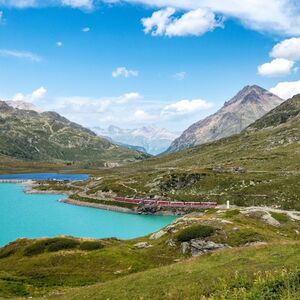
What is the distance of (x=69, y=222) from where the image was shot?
5812 inches

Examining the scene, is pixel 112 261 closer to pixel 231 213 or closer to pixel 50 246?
pixel 50 246

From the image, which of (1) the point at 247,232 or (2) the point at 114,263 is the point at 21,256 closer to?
(2) the point at 114,263

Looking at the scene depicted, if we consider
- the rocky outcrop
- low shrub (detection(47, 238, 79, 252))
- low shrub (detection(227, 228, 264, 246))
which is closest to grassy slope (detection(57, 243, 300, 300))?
the rocky outcrop

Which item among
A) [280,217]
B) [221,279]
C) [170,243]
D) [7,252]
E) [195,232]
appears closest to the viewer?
[221,279]

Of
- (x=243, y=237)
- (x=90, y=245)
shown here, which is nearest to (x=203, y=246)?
(x=243, y=237)

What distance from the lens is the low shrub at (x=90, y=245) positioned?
5859cm

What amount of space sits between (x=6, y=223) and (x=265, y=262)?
124689mm

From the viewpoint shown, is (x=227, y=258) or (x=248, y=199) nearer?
(x=227, y=258)

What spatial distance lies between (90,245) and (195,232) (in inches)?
586

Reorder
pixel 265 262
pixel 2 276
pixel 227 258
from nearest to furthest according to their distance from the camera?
1. pixel 265 262
2. pixel 227 258
3. pixel 2 276

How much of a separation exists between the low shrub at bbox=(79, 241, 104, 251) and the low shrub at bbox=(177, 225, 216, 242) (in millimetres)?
11317

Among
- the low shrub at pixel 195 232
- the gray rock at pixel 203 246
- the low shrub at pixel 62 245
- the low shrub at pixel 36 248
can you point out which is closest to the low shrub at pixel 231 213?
the low shrub at pixel 195 232

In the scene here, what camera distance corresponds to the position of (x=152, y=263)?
5025 centimetres

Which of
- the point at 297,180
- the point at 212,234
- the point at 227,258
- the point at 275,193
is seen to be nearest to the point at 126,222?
the point at 275,193
